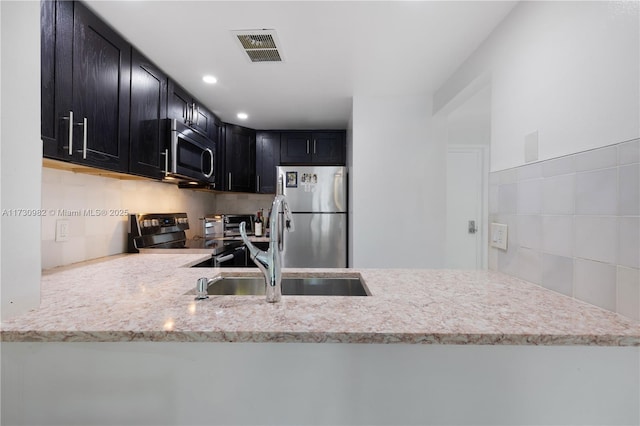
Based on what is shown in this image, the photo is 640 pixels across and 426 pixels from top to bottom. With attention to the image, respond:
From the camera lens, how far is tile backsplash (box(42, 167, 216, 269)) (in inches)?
58.4

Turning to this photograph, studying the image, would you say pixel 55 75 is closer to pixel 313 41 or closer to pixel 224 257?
pixel 313 41

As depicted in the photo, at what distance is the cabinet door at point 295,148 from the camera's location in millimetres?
3531

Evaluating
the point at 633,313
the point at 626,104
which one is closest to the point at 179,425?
the point at 633,313

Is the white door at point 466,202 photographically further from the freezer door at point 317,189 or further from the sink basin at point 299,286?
the sink basin at point 299,286

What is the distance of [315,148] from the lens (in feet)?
11.6

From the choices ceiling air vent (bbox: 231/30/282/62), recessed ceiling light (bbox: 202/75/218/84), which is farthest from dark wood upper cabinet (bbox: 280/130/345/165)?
ceiling air vent (bbox: 231/30/282/62)

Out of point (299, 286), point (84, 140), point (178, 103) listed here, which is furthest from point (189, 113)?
point (299, 286)

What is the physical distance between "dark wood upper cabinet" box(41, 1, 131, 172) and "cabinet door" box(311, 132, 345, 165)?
7.02 ft

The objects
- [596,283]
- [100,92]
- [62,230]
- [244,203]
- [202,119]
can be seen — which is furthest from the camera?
[244,203]

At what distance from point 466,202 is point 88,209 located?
4090 mm

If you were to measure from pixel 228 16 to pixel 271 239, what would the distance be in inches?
49.0

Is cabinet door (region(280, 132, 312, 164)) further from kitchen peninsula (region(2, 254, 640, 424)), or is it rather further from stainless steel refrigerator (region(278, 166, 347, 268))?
kitchen peninsula (region(2, 254, 640, 424))

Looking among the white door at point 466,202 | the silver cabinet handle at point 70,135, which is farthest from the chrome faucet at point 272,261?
the white door at point 466,202

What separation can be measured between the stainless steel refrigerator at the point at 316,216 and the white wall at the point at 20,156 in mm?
2289
